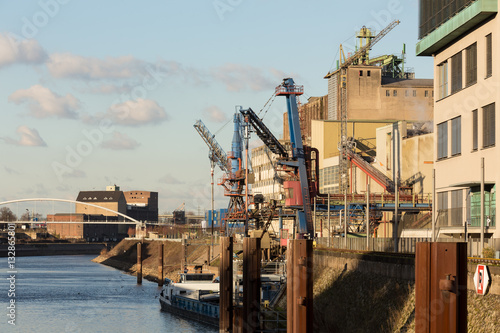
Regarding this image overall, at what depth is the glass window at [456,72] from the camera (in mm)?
50875

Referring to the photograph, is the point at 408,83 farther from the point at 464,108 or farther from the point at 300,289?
the point at 300,289

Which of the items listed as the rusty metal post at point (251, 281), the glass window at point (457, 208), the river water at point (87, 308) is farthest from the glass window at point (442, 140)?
the river water at point (87, 308)

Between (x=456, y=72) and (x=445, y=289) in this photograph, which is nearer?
(x=445, y=289)

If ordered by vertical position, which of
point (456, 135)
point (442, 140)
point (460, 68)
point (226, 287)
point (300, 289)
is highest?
point (460, 68)

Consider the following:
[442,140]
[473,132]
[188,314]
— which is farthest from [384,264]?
[188,314]

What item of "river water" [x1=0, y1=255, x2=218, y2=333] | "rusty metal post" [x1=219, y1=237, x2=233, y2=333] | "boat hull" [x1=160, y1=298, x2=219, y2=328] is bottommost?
"river water" [x1=0, y1=255, x2=218, y2=333]

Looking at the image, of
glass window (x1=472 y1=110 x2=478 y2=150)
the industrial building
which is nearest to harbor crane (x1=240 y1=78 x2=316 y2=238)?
the industrial building

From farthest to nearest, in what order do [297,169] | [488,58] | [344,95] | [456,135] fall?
[344,95]
[297,169]
[456,135]
[488,58]

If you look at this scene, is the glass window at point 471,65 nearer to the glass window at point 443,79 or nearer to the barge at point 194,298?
the glass window at point 443,79

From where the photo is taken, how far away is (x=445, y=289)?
63.4 feet

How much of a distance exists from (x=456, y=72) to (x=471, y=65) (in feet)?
8.46

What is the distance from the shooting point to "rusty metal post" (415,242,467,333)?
1916cm

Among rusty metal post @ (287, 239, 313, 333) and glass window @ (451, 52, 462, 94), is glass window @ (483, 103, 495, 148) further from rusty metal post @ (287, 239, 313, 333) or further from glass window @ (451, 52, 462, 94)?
rusty metal post @ (287, 239, 313, 333)

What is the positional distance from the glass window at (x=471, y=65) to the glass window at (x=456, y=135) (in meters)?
2.81
